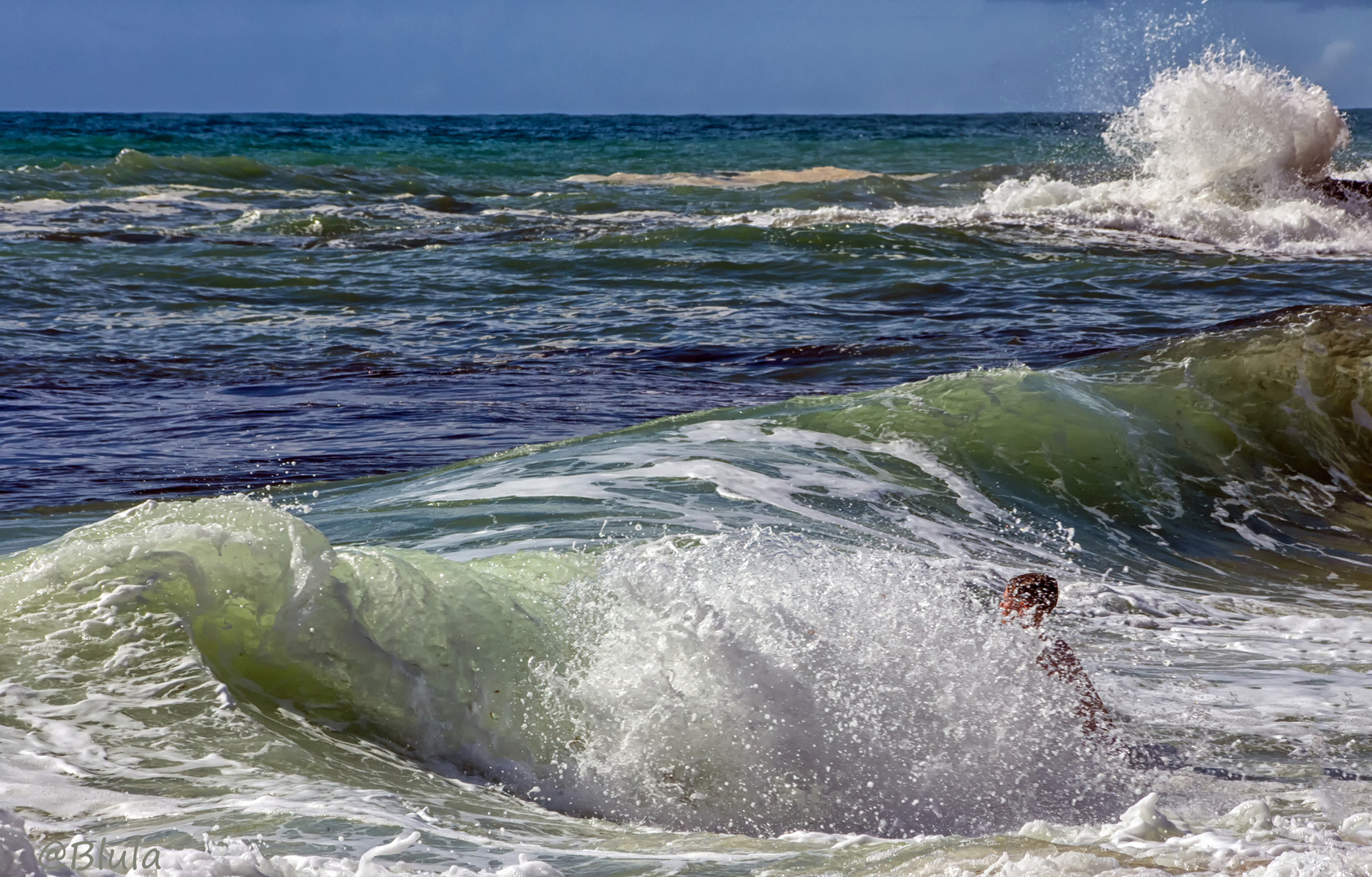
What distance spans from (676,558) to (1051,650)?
1071 mm

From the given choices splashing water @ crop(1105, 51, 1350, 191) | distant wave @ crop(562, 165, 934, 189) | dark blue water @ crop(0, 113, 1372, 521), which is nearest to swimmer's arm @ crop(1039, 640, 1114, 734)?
dark blue water @ crop(0, 113, 1372, 521)

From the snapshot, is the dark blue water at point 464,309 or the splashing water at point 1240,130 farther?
the splashing water at point 1240,130

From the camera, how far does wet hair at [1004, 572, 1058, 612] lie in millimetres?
3781

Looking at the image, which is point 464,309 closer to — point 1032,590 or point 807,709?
point 1032,590

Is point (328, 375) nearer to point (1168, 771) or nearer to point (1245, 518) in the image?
point (1245, 518)

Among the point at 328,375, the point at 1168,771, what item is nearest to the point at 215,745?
the point at 1168,771

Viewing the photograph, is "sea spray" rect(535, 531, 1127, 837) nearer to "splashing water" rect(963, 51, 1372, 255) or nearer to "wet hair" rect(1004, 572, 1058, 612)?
"wet hair" rect(1004, 572, 1058, 612)

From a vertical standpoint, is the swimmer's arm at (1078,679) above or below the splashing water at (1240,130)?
below

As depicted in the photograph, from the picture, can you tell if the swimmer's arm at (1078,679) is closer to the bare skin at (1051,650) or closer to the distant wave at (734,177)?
the bare skin at (1051,650)

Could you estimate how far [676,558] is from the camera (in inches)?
152

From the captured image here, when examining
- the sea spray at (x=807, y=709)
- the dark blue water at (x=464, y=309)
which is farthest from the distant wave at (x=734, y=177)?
the sea spray at (x=807, y=709)

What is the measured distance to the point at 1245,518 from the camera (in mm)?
6492

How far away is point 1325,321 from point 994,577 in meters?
4.70

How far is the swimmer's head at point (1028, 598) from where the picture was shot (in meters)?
3.77
